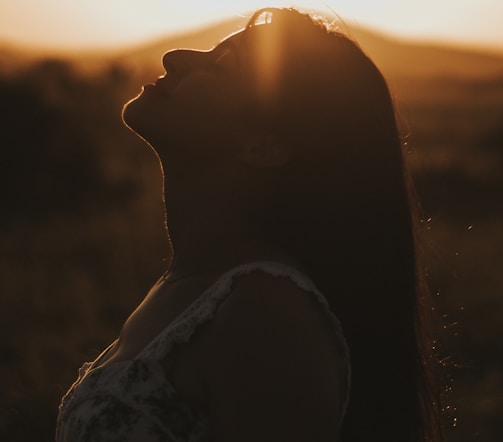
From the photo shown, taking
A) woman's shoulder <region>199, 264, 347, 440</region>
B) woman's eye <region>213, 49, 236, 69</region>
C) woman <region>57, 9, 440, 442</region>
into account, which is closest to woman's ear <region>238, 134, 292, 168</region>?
woman <region>57, 9, 440, 442</region>

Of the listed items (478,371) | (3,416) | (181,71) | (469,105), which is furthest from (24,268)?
(469,105)

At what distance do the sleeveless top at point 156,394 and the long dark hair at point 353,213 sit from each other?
0.55 feet

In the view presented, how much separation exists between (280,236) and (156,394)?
1.47ft

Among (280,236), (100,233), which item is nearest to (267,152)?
(280,236)

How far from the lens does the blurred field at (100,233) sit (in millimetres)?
6293

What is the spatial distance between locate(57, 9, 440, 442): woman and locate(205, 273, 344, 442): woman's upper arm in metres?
0.05

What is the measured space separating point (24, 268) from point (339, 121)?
23.0 feet

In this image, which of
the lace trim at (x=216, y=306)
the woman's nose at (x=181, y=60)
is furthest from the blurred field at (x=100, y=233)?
the lace trim at (x=216, y=306)

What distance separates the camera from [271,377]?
2.04 m

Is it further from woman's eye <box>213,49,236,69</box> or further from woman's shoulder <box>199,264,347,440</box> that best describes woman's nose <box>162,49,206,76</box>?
woman's shoulder <box>199,264,347,440</box>

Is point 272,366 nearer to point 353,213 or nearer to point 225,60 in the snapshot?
point 353,213

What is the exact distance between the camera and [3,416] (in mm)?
5832

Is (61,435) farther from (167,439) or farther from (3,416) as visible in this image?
(3,416)

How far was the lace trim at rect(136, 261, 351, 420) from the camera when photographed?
85.8 inches
